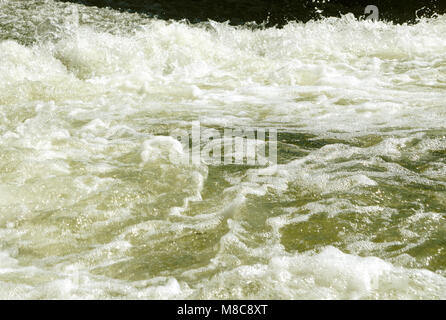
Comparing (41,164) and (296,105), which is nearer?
(41,164)

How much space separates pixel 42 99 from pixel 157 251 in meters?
3.80

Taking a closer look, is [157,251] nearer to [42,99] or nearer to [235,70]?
[42,99]

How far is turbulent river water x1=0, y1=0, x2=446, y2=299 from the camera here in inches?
92.7

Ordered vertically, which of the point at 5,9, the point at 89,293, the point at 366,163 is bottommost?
the point at 89,293

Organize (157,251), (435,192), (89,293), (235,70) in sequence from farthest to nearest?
(235,70), (435,192), (157,251), (89,293)

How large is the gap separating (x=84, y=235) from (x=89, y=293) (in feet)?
2.03

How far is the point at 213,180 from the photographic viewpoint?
3.50 meters

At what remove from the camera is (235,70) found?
24.0 ft

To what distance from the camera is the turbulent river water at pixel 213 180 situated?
2355 mm

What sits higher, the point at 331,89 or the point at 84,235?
the point at 331,89
